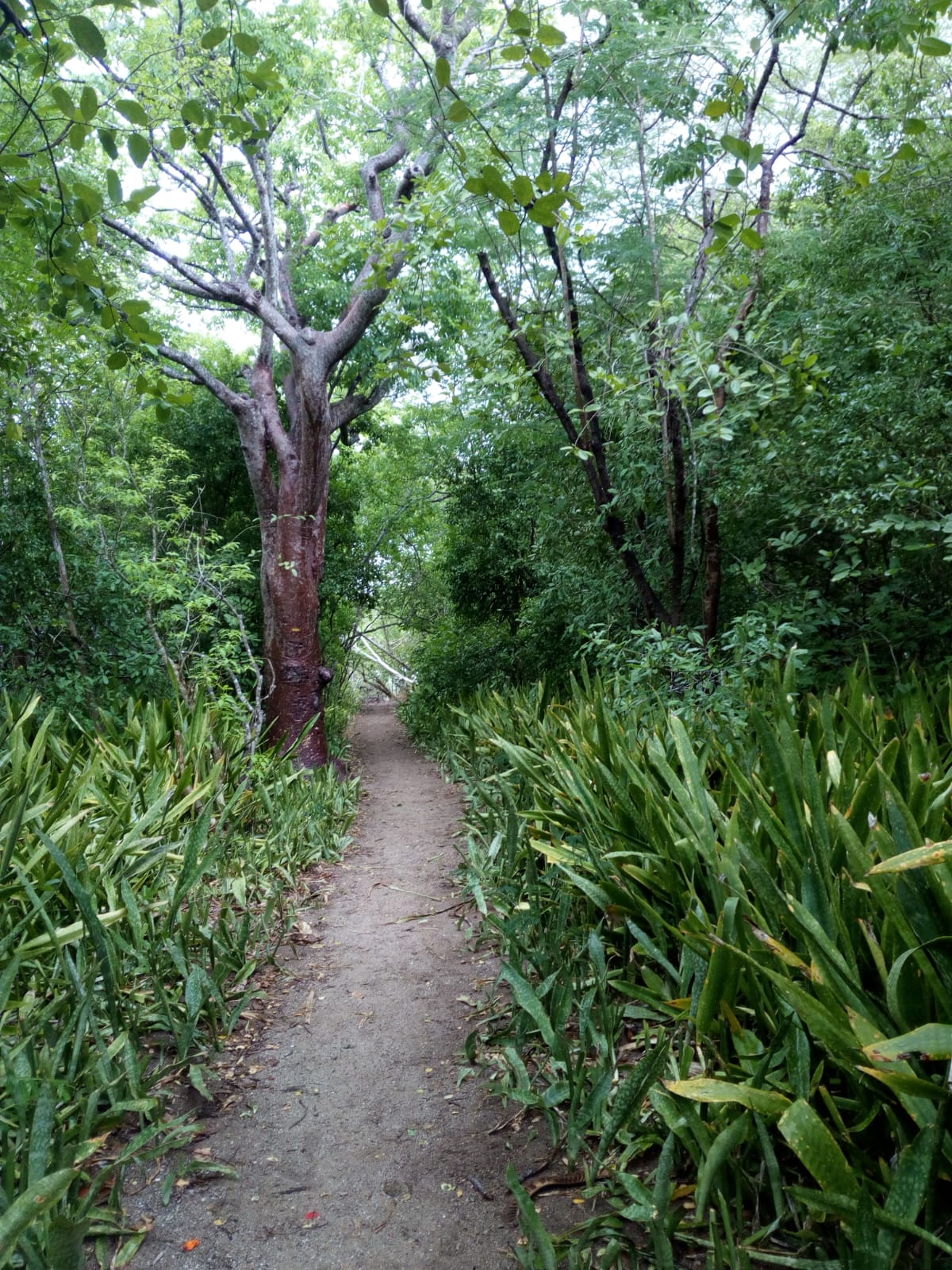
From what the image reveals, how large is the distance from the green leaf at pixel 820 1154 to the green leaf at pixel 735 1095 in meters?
0.14

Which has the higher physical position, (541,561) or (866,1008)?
(541,561)

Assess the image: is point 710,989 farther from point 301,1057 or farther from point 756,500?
point 756,500

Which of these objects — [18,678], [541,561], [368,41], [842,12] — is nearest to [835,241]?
[842,12]

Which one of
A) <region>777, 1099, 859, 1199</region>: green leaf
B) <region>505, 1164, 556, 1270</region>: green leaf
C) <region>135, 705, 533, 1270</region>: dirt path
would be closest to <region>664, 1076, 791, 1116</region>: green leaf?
<region>777, 1099, 859, 1199</region>: green leaf

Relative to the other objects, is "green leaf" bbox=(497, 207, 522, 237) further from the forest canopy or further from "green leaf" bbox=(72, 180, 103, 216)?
"green leaf" bbox=(72, 180, 103, 216)

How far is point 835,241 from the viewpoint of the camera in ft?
16.8

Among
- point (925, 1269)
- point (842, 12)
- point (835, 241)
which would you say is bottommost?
point (925, 1269)

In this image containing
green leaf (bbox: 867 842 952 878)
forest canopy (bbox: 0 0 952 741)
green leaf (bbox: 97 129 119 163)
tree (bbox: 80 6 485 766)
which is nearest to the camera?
green leaf (bbox: 867 842 952 878)

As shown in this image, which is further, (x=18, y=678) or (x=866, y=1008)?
(x=18, y=678)

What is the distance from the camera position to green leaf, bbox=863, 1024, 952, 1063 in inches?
48.9

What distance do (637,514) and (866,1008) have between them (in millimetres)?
4639

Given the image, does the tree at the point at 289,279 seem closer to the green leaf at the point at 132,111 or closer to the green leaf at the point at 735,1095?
the green leaf at the point at 132,111

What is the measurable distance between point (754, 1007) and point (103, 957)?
5.75 ft

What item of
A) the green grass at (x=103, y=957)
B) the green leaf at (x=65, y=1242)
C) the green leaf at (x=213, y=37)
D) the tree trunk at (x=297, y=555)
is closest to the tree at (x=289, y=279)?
the tree trunk at (x=297, y=555)
